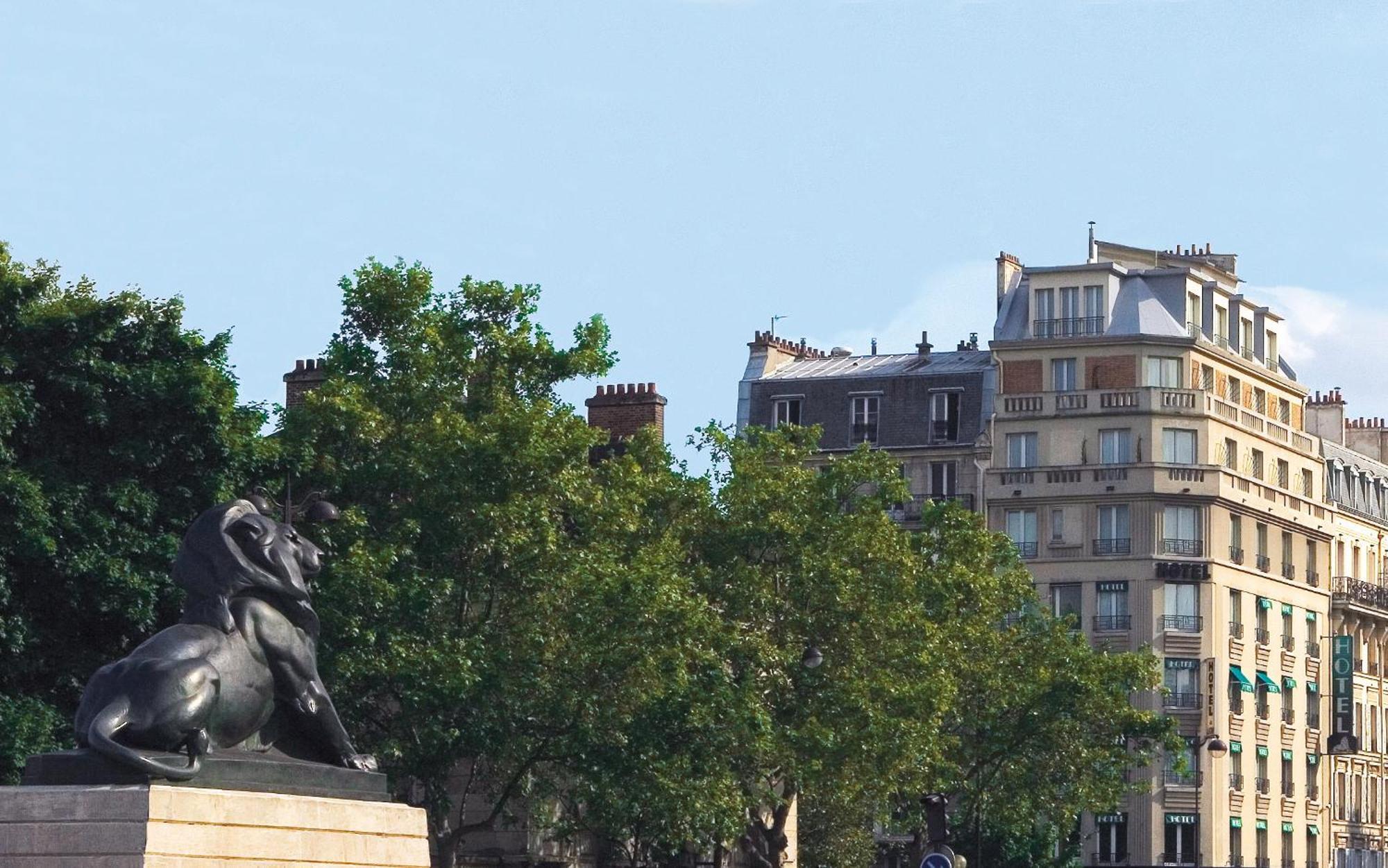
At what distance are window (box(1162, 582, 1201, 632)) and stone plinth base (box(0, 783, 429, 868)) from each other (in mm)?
65339

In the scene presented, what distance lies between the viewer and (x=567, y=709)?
45500 millimetres

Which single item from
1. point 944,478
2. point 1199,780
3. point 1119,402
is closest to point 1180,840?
A: point 1199,780

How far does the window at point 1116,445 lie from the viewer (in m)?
86.8

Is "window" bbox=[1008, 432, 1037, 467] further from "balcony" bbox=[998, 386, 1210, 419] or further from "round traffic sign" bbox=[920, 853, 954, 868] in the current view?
"round traffic sign" bbox=[920, 853, 954, 868]

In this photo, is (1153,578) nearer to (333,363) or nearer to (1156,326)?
(1156,326)

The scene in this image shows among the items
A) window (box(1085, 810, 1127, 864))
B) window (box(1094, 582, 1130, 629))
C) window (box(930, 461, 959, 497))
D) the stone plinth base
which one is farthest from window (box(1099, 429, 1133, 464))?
the stone plinth base

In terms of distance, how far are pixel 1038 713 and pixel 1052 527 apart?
25757 millimetres

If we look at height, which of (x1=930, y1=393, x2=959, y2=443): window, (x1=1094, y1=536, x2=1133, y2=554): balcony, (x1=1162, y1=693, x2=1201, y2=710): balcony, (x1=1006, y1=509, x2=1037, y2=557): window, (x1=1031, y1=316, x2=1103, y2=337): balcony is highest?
(x1=1031, y1=316, x2=1103, y2=337): balcony

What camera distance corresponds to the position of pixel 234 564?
2378 cm

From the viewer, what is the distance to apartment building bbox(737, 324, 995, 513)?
8869cm

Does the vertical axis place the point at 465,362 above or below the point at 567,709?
above

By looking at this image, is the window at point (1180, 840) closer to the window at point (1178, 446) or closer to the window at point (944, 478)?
the window at point (1178, 446)

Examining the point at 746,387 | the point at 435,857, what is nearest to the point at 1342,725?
the point at 746,387

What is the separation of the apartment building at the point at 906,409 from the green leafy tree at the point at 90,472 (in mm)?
47051
